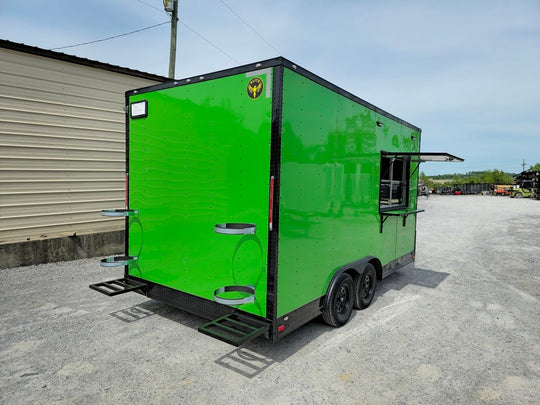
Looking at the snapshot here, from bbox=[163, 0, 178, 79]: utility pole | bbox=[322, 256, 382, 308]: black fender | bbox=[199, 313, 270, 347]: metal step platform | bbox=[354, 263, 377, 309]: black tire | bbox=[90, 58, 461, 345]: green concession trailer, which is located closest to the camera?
bbox=[199, 313, 270, 347]: metal step platform

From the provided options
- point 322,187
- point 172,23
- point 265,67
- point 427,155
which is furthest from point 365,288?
point 172,23

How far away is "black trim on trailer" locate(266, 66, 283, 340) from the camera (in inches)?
123

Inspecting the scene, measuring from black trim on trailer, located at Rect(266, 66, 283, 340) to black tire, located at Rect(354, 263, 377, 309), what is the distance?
197 cm


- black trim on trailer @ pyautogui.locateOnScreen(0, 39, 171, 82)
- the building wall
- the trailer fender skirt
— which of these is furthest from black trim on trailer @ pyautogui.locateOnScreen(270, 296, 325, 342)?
black trim on trailer @ pyautogui.locateOnScreen(0, 39, 171, 82)

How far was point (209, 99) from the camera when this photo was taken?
365cm

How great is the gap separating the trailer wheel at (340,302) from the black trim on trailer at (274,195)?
3.55ft

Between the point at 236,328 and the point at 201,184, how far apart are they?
63.8 inches

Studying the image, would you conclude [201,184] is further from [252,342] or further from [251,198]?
[252,342]

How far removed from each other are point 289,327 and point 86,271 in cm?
517

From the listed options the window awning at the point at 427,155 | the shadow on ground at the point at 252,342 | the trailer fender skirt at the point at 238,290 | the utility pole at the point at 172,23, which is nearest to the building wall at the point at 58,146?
the utility pole at the point at 172,23

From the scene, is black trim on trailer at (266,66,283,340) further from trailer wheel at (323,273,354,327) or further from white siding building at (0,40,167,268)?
white siding building at (0,40,167,268)

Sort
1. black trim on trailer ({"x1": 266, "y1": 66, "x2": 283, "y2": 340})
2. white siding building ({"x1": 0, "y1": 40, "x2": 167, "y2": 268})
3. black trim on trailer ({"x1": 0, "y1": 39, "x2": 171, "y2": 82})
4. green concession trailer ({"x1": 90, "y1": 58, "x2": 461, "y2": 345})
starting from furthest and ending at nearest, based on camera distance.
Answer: white siding building ({"x1": 0, "y1": 40, "x2": 167, "y2": 268}) → black trim on trailer ({"x1": 0, "y1": 39, "x2": 171, "y2": 82}) → green concession trailer ({"x1": 90, "y1": 58, "x2": 461, "y2": 345}) → black trim on trailer ({"x1": 266, "y1": 66, "x2": 283, "y2": 340})

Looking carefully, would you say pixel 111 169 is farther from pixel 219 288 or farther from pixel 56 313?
pixel 219 288

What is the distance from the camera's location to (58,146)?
748cm
